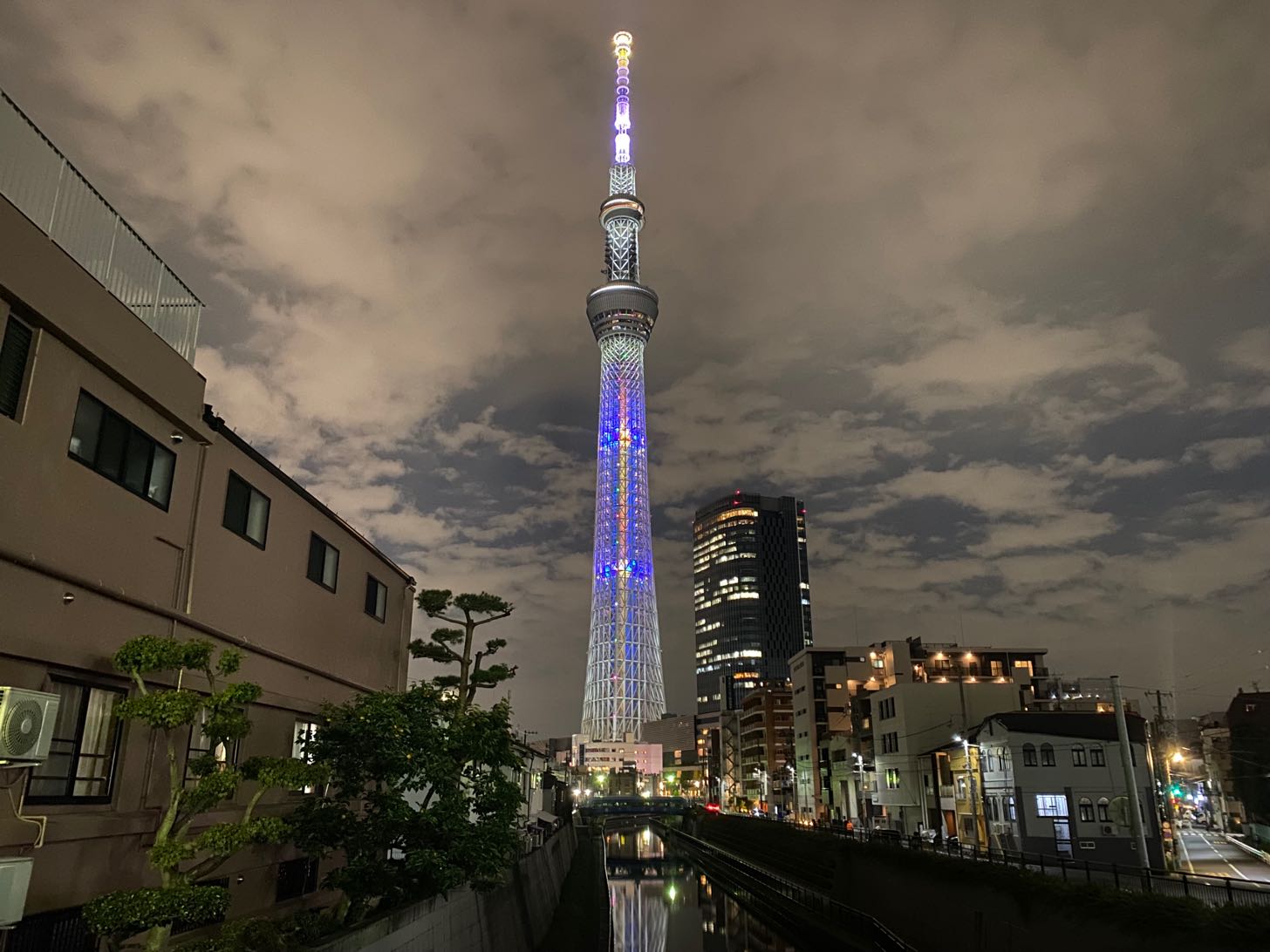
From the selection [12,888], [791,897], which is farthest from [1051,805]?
[12,888]

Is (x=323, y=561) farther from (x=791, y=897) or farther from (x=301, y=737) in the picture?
(x=791, y=897)

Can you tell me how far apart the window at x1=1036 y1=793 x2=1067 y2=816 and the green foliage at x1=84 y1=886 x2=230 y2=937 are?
34206mm

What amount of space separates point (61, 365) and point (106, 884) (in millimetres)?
5942

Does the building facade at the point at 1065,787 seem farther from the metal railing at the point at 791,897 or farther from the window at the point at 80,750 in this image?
the window at the point at 80,750

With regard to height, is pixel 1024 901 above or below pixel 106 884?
below

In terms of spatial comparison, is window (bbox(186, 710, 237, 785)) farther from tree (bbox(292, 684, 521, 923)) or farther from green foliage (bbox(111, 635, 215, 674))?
green foliage (bbox(111, 635, 215, 674))

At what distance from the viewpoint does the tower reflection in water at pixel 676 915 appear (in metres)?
32.7

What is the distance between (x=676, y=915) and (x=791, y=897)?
6900 mm

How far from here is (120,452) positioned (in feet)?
34.9

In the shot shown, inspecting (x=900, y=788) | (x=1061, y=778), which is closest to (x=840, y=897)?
(x=1061, y=778)

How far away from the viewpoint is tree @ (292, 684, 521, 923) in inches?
507

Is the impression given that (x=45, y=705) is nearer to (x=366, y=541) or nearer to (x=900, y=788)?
(x=366, y=541)

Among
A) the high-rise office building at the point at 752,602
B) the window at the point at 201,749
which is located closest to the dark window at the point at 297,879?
the window at the point at 201,749

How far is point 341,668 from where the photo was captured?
1781 centimetres
